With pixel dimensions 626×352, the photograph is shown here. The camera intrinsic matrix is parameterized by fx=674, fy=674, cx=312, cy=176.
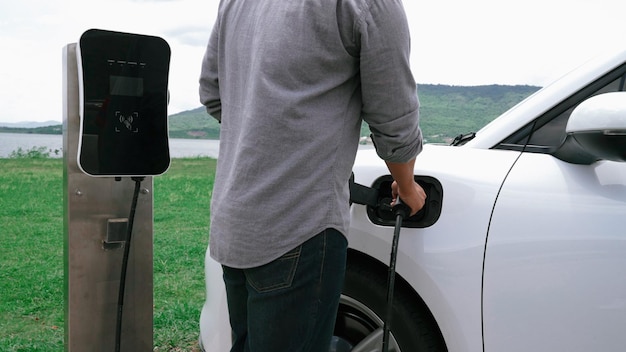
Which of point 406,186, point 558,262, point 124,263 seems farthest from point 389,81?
point 124,263

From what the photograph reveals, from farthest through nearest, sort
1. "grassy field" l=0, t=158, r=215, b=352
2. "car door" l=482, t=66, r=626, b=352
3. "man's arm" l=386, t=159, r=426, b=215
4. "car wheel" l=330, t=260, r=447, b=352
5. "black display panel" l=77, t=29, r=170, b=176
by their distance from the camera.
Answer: "grassy field" l=0, t=158, r=215, b=352 < "black display panel" l=77, t=29, r=170, b=176 < "car wheel" l=330, t=260, r=447, b=352 < "car door" l=482, t=66, r=626, b=352 < "man's arm" l=386, t=159, r=426, b=215

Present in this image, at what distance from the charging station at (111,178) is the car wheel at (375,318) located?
0.93m

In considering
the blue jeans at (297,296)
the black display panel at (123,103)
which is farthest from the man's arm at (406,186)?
the black display panel at (123,103)

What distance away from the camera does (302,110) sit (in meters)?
1.51

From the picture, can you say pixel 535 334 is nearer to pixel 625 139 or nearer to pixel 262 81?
pixel 625 139

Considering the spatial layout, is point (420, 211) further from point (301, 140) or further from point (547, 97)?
point (301, 140)

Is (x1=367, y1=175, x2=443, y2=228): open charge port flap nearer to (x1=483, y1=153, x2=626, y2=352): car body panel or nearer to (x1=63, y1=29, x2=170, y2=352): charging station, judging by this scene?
(x1=483, y1=153, x2=626, y2=352): car body panel

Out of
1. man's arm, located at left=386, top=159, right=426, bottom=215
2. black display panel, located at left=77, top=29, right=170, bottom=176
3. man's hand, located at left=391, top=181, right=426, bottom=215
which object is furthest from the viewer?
black display panel, located at left=77, top=29, right=170, bottom=176

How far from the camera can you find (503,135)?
230cm

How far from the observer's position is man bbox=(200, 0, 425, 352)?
1.50 meters

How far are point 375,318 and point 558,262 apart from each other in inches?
24.3

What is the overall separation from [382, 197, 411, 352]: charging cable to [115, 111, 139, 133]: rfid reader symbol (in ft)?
3.75

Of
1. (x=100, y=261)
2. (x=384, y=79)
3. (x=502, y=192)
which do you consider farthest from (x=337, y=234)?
(x=100, y=261)

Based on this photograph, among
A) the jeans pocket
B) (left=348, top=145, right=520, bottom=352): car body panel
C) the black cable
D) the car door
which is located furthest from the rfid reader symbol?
the car door
